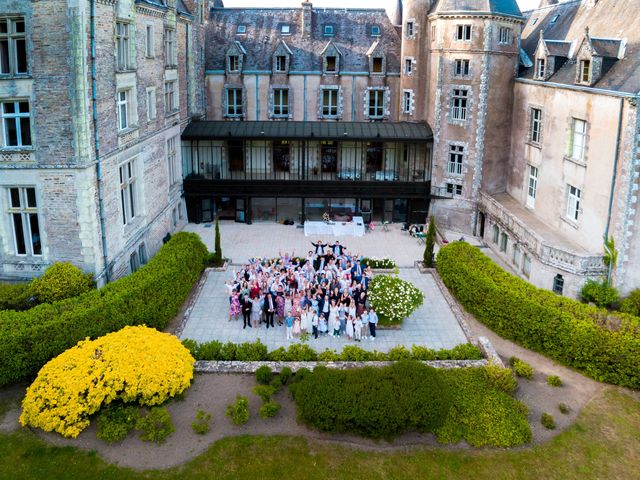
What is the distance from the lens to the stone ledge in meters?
21.8

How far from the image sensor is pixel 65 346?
20.5 m

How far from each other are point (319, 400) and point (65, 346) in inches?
346

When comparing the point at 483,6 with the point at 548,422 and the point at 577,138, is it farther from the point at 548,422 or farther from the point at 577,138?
the point at 548,422

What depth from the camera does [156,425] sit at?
18703mm

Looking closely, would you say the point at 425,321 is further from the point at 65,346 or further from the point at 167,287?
the point at 65,346

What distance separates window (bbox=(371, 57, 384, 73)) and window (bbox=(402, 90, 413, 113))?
Result: 258 cm

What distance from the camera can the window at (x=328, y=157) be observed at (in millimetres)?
43406

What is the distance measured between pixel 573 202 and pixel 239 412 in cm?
2001

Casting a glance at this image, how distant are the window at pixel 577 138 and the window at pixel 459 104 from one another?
29.4ft

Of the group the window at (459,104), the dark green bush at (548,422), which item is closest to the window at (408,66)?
the window at (459,104)

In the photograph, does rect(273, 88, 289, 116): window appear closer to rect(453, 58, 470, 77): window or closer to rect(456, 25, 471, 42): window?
rect(453, 58, 470, 77): window

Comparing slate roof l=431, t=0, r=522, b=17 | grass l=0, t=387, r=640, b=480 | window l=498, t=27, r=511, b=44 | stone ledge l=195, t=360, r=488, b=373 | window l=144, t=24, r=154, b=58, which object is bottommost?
grass l=0, t=387, r=640, b=480

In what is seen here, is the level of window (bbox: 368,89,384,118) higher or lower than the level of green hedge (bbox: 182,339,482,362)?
higher

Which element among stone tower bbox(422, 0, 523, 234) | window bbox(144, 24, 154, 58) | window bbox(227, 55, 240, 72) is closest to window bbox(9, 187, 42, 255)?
window bbox(144, 24, 154, 58)
